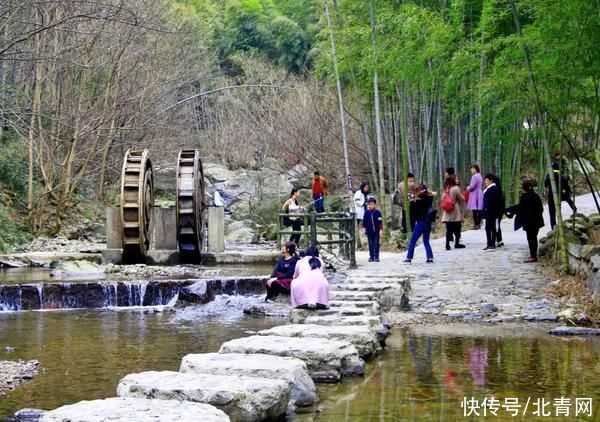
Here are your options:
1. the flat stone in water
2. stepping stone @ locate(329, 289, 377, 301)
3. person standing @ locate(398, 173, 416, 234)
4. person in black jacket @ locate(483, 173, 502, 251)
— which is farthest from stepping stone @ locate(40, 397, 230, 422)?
person standing @ locate(398, 173, 416, 234)

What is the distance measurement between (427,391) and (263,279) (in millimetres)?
7079

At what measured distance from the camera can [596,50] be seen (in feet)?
38.9

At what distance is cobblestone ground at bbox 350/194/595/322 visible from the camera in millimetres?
10641

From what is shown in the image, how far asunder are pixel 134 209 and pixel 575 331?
408 inches

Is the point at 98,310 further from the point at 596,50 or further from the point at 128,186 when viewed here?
the point at 596,50

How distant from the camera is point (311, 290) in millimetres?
9539

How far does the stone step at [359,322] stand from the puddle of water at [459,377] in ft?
0.48

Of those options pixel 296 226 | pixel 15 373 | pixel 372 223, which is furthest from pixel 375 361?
pixel 296 226

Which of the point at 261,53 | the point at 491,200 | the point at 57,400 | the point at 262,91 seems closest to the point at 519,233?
the point at 491,200

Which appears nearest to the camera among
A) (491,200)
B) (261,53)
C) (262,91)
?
(491,200)

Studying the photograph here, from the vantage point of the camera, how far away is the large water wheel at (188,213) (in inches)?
706

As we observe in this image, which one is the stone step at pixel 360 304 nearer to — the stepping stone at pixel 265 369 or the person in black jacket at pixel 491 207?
the stepping stone at pixel 265 369

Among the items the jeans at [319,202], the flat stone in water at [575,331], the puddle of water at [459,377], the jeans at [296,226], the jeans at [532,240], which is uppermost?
the jeans at [319,202]

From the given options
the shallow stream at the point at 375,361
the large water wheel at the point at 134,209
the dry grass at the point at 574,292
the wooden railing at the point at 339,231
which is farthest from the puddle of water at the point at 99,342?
the large water wheel at the point at 134,209
